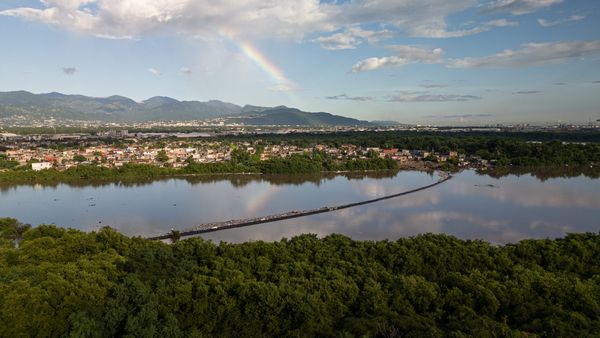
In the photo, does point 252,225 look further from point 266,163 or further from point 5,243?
point 266,163

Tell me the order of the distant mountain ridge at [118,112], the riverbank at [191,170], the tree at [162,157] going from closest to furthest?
the riverbank at [191,170] → the tree at [162,157] → the distant mountain ridge at [118,112]

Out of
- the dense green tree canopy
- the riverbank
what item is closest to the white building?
the riverbank

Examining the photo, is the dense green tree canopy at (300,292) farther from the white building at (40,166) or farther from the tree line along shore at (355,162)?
the white building at (40,166)

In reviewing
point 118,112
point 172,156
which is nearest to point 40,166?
point 172,156

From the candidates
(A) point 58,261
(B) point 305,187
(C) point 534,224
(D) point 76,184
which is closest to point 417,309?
(A) point 58,261

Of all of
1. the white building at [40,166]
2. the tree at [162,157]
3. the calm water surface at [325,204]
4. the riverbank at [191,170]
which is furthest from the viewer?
the tree at [162,157]

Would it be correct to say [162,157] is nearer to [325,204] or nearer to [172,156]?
[172,156]

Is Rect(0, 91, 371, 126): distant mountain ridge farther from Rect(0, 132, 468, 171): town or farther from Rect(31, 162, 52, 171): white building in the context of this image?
Rect(31, 162, 52, 171): white building

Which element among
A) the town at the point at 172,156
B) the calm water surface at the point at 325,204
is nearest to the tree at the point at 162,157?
the town at the point at 172,156
